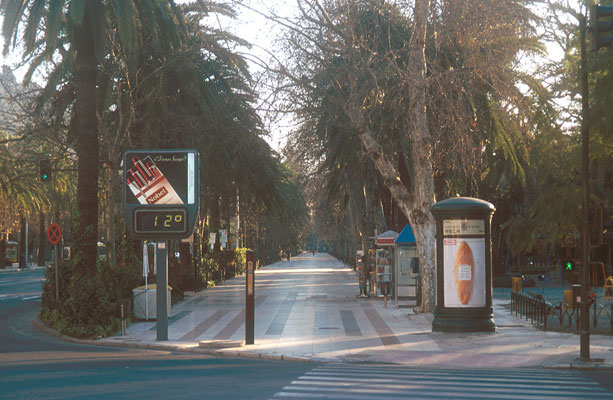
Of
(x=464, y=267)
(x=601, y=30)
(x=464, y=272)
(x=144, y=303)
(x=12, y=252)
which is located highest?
(x=601, y=30)

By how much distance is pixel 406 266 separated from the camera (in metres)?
33.2

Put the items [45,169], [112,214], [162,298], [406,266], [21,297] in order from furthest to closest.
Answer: [21,297] < [112,214] < [406,266] < [45,169] < [162,298]

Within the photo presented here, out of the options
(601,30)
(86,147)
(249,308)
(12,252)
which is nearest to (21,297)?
(86,147)

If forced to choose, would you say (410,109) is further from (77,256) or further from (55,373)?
(55,373)

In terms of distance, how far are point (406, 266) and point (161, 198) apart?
15.4 metres

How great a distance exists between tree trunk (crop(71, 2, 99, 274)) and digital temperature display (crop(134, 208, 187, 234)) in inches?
244

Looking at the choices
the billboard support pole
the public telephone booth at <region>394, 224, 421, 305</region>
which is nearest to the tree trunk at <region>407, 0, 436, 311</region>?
the public telephone booth at <region>394, 224, 421, 305</region>

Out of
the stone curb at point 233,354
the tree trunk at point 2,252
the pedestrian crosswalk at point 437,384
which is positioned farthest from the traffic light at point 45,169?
the tree trunk at point 2,252

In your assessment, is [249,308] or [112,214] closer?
[249,308]

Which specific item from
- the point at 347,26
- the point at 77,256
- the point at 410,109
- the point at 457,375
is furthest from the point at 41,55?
the point at 457,375

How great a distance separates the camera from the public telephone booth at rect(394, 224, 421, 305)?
3225cm

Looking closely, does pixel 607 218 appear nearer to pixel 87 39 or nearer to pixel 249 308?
pixel 249 308

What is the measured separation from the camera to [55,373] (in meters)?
13.5

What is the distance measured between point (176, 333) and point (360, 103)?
30.1 feet
